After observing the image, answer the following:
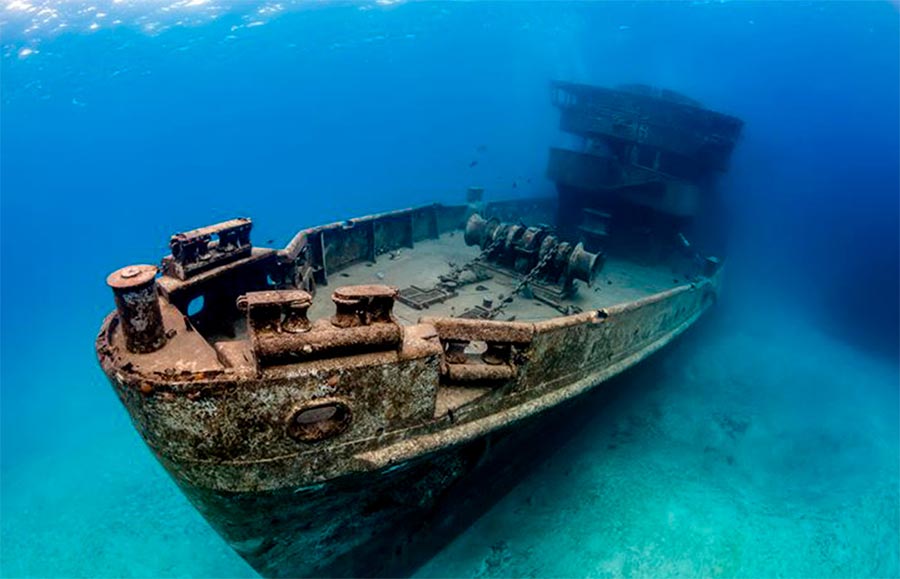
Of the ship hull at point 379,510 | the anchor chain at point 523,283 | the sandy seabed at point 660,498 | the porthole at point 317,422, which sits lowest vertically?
the sandy seabed at point 660,498

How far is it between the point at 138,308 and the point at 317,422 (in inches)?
60.1

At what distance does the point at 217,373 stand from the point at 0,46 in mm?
38474

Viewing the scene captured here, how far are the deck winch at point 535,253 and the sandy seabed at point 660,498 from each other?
2003 millimetres

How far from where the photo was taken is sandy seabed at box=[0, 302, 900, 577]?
7328 mm

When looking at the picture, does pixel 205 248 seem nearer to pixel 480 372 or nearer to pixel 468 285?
pixel 480 372

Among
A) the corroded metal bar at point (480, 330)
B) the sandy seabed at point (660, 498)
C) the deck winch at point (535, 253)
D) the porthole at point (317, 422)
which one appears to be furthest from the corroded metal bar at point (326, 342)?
the sandy seabed at point (660, 498)

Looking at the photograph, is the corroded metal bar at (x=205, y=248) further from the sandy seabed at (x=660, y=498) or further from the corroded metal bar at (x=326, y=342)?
the sandy seabed at (x=660, y=498)

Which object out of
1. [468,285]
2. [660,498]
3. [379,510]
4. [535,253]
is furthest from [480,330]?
[660,498]

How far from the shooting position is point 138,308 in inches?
131

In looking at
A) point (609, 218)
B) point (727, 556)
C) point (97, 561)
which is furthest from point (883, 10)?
point (97, 561)

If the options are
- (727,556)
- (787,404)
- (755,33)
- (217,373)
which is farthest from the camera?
(755,33)

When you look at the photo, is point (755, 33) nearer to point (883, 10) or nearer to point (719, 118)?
point (883, 10)

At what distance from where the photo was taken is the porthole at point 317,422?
131 inches

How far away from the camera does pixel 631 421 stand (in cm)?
1006
